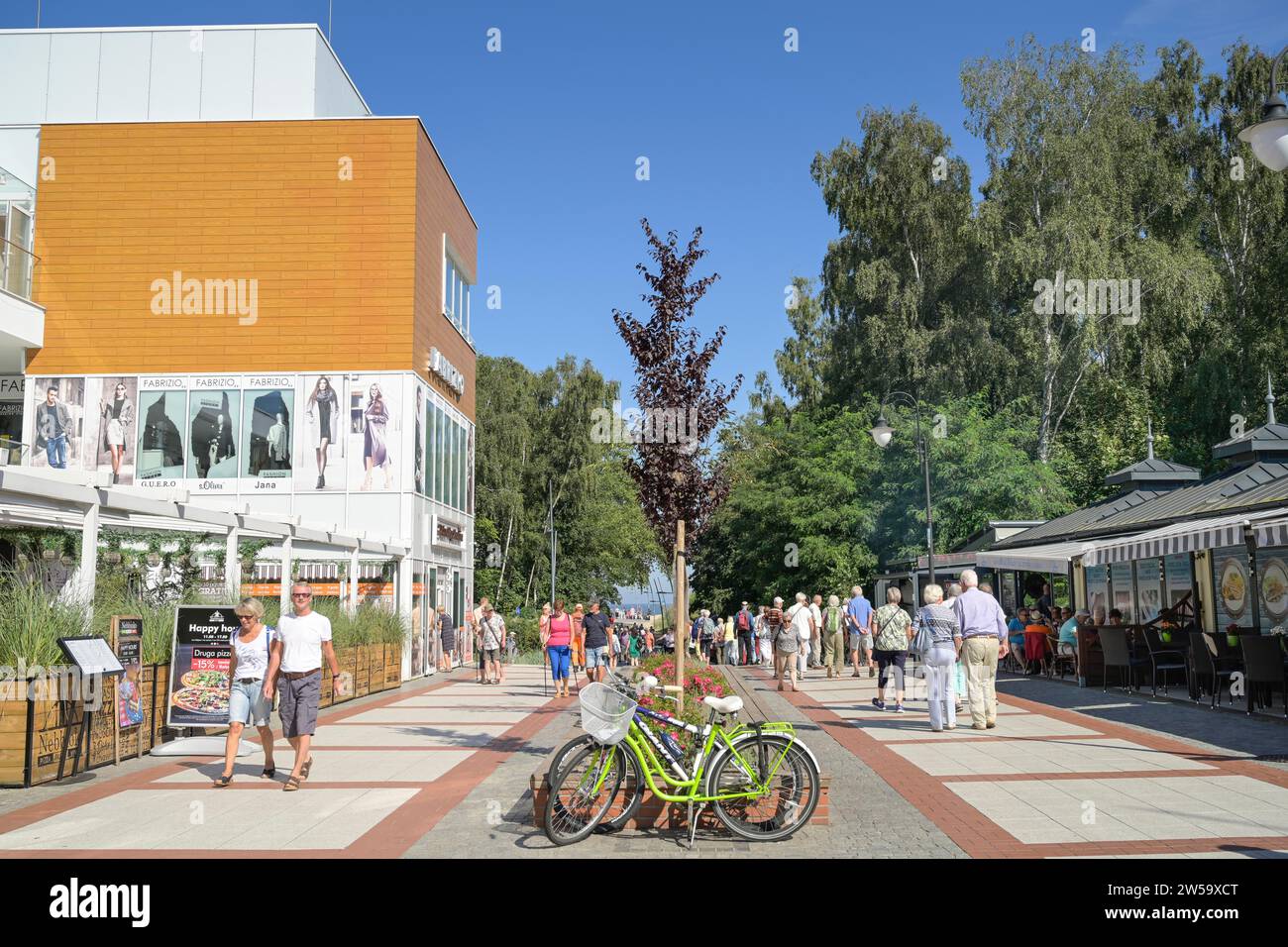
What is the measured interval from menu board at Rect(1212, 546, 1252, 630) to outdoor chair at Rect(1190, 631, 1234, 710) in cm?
191

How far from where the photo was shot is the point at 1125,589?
68.5 feet

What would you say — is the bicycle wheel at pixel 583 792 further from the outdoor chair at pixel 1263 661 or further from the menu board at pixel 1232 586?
the menu board at pixel 1232 586

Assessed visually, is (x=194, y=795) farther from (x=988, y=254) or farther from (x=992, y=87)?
(x=992, y=87)

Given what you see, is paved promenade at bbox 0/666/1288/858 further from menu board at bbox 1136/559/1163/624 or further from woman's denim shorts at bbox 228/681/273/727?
menu board at bbox 1136/559/1163/624

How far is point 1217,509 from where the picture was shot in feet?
56.0

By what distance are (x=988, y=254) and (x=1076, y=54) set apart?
7383 mm

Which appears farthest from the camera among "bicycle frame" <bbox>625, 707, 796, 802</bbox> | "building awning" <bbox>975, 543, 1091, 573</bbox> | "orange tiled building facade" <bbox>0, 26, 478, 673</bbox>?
"orange tiled building facade" <bbox>0, 26, 478, 673</bbox>

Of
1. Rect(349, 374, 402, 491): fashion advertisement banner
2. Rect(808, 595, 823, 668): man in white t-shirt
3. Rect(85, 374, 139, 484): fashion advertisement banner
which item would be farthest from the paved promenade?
Rect(85, 374, 139, 484): fashion advertisement banner

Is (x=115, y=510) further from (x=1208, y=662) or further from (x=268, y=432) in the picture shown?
(x=268, y=432)

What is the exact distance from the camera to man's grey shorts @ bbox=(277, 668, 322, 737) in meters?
9.14

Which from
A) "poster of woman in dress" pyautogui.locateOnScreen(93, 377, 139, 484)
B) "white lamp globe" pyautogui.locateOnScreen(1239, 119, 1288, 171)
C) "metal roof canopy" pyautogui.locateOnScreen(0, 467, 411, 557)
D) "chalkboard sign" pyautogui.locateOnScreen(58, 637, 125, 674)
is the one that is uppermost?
"poster of woman in dress" pyautogui.locateOnScreen(93, 377, 139, 484)

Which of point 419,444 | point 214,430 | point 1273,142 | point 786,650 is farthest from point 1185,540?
point 214,430

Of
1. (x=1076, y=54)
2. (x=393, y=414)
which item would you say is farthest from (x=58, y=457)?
(x=1076, y=54)

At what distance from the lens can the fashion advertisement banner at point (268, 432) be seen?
89.6 feet
